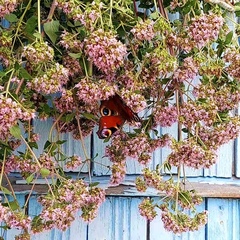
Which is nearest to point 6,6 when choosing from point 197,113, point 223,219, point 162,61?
point 162,61

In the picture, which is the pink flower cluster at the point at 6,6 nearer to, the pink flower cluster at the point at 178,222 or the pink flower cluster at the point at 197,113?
the pink flower cluster at the point at 197,113

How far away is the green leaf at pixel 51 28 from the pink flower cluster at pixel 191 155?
12.0 inches

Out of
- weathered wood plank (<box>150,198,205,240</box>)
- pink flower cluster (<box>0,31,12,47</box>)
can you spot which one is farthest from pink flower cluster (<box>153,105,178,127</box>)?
weathered wood plank (<box>150,198,205,240</box>)

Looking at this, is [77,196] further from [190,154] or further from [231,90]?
[231,90]

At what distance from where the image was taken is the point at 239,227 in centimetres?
145

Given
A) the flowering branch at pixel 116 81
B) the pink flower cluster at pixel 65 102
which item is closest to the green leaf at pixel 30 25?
the flowering branch at pixel 116 81

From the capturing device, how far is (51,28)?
103 centimetres

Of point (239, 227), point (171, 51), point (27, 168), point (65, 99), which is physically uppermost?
point (171, 51)

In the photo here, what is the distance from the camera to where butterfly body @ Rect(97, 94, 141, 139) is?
1.06m

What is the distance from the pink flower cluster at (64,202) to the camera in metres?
1.00

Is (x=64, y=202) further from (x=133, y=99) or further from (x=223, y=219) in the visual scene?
(x=223, y=219)

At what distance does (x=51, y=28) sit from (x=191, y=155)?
351 mm

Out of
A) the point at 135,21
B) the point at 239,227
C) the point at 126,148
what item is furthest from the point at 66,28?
the point at 239,227

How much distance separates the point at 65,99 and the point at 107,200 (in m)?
0.48
